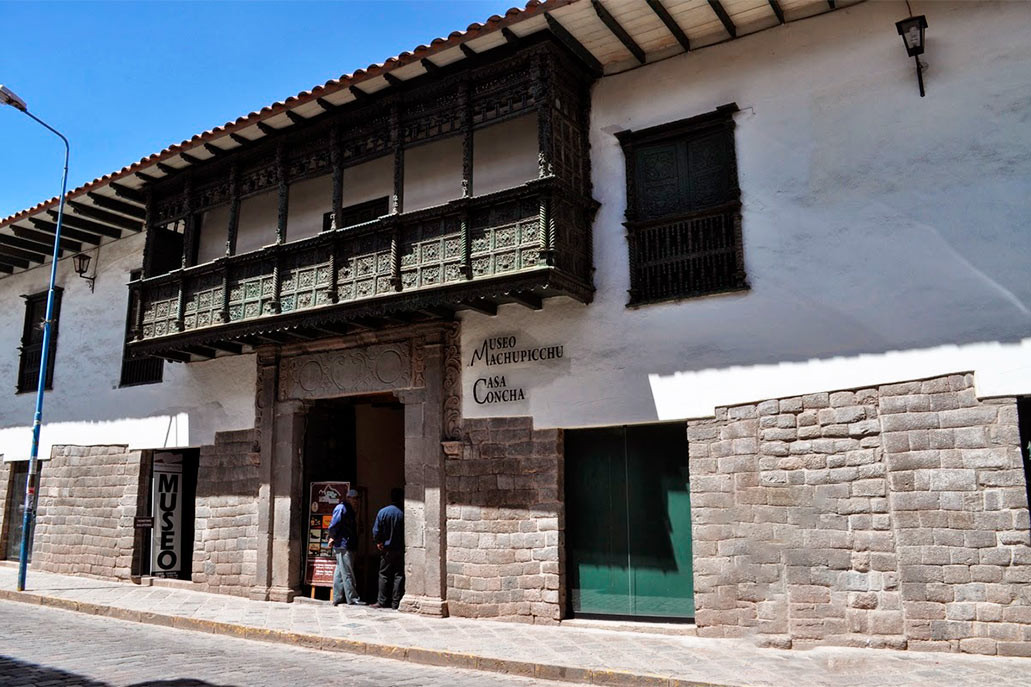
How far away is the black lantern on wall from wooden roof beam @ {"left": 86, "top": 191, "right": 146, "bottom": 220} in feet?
40.7

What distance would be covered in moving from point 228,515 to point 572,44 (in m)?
8.68

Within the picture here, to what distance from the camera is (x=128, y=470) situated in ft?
46.2

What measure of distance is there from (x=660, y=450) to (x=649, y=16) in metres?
4.97

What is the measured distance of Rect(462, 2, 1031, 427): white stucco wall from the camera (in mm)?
7688

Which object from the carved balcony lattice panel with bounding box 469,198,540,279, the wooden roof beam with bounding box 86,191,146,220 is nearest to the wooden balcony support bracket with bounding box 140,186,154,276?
the wooden roof beam with bounding box 86,191,146,220

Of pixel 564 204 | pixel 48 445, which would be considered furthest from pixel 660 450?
pixel 48 445

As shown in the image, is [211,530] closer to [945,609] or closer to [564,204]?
[564,204]

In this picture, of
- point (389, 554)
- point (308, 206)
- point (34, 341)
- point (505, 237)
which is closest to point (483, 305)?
point (505, 237)

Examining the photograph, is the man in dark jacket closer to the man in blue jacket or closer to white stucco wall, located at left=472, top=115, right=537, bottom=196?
the man in blue jacket

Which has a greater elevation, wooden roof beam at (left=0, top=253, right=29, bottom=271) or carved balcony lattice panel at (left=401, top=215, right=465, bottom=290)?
wooden roof beam at (left=0, top=253, right=29, bottom=271)

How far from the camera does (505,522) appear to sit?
9.71 m

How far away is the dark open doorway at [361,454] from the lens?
41.0 feet

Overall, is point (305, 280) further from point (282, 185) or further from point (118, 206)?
point (118, 206)

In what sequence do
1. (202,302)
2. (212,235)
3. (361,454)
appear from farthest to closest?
(212,235) → (361,454) → (202,302)
